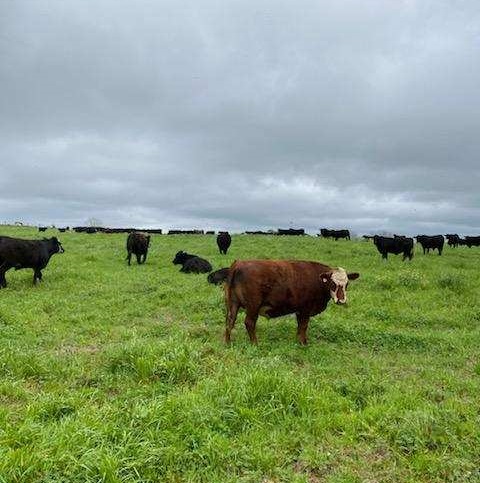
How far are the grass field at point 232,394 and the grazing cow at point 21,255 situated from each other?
383cm

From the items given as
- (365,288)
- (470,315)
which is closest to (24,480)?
(470,315)

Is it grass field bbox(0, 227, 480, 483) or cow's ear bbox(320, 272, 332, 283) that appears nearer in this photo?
grass field bbox(0, 227, 480, 483)

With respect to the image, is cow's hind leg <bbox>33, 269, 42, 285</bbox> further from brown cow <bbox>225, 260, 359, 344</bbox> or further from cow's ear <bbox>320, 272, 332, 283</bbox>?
cow's ear <bbox>320, 272, 332, 283</bbox>

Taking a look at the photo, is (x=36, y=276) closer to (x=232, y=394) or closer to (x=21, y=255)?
(x=21, y=255)

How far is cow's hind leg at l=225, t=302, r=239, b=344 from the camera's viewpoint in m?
12.3

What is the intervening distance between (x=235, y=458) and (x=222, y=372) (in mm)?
3201

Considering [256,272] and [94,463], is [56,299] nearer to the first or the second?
[256,272]

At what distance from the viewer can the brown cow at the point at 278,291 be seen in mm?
12266

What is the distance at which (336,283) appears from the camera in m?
12.6

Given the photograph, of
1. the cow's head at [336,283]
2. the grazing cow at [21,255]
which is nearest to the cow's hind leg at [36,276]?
the grazing cow at [21,255]

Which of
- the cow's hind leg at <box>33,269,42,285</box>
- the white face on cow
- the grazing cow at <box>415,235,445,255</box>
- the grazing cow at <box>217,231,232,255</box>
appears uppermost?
the grazing cow at <box>415,235,445,255</box>

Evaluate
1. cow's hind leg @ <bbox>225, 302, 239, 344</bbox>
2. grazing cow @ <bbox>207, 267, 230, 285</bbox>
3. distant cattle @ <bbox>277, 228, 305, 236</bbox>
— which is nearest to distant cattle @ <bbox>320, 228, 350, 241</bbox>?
distant cattle @ <bbox>277, 228, 305, 236</bbox>

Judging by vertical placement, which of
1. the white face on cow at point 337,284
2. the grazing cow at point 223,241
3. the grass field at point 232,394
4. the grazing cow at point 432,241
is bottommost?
the grass field at point 232,394

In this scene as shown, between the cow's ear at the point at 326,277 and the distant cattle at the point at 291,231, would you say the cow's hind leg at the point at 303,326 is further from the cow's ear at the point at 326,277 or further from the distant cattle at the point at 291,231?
the distant cattle at the point at 291,231
